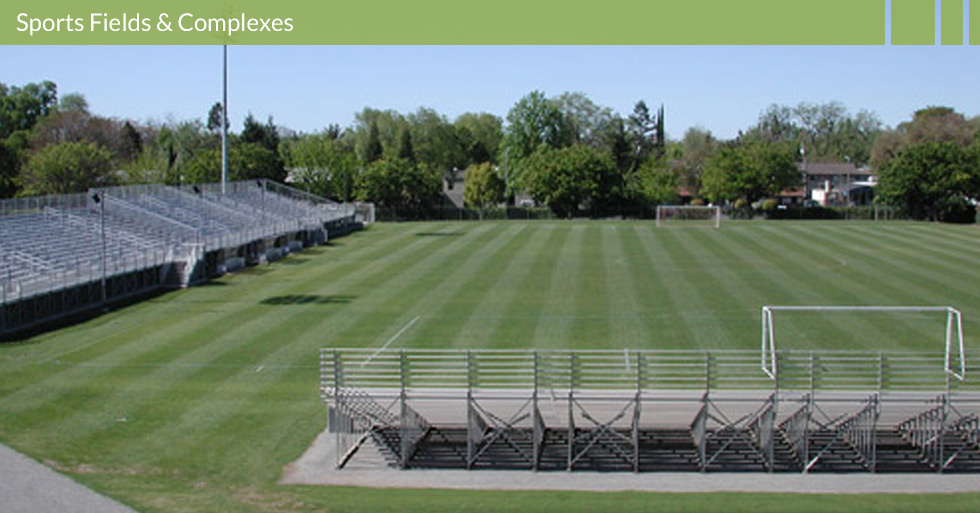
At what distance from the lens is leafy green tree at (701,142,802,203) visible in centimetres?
9206

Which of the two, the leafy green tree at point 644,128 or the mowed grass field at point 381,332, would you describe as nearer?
the mowed grass field at point 381,332

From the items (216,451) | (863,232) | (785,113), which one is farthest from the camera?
(785,113)

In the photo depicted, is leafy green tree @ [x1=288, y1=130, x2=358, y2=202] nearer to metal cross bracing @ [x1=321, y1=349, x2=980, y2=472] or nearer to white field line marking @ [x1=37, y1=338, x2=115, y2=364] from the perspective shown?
white field line marking @ [x1=37, y1=338, x2=115, y2=364]

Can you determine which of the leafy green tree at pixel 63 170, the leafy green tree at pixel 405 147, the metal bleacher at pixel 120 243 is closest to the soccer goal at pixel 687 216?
the metal bleacher at pixel 120 243

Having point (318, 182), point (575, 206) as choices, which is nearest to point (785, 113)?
point (575, 206)

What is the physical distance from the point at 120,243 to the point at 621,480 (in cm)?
3113

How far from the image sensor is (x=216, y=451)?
18.1 m

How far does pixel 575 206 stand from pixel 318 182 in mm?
25867

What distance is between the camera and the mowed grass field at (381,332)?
1594 cm

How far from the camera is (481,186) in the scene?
351 feet

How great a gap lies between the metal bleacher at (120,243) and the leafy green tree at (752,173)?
44955 millimetres

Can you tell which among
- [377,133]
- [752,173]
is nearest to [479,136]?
[377,133]

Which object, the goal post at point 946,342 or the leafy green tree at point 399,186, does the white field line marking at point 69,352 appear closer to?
the goal post at point 946,342

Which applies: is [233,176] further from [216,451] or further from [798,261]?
[216,451]
